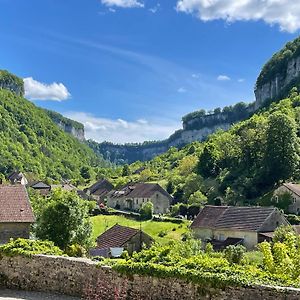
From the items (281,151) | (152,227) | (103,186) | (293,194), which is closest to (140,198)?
(152,227)

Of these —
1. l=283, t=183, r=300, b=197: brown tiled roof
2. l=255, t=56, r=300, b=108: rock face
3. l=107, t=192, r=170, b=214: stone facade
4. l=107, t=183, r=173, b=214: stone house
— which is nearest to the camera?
l=283, t=183, r=300, b=197: brown tiled roof

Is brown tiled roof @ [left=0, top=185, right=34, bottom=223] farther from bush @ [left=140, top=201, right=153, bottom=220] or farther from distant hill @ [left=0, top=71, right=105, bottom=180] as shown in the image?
distant hill @ [left=0, top=71, right=105, bottom=180]

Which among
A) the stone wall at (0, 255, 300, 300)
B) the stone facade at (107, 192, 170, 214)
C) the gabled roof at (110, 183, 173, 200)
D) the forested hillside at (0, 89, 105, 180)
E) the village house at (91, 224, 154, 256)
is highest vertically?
the forested hillside at (0, 89, 105, 180)

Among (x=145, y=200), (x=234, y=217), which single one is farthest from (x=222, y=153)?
(x=234, y=217)

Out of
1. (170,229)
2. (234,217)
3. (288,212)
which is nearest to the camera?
(234,217)

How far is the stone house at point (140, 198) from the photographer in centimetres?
8800

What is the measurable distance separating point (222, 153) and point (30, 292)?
8442 cm

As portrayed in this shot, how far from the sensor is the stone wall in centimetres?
987

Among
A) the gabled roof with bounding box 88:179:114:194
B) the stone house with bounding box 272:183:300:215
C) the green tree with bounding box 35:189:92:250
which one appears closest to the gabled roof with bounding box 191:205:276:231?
the stone house with bounding box 272:183:300:215

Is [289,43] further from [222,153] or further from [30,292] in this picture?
[30,292]

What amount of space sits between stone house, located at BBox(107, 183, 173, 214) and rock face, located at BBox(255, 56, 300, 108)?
227 ft

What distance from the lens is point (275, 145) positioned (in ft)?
239

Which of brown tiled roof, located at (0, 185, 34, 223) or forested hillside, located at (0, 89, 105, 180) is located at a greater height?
forested hillside, located at (0, 89, 105, 180)

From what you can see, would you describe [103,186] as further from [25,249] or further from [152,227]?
[25,249]
